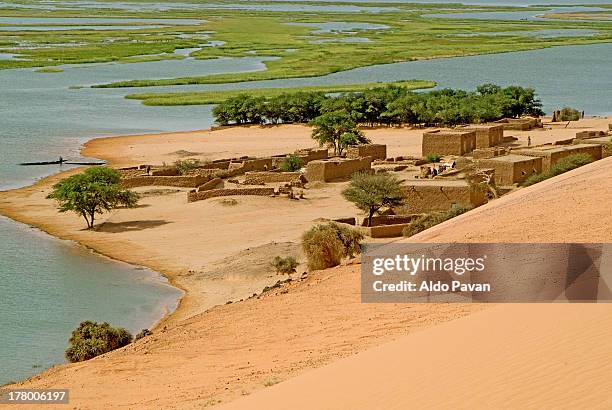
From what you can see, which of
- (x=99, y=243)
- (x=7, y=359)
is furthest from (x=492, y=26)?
(x=7, y=359)

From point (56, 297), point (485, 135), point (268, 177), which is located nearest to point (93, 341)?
point (56, 297)

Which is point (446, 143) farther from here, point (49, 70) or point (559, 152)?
point (49, 70)

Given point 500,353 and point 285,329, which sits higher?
point 500,353

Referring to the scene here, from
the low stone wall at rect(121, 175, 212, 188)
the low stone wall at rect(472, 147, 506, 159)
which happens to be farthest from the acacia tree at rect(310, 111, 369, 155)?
the low stone wall at rect(121, 175, 212, 188)

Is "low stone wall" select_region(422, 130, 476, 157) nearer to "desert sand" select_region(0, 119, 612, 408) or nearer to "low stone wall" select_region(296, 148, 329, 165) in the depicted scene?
"low stone wall" select_region(296, 148, 329, 165)

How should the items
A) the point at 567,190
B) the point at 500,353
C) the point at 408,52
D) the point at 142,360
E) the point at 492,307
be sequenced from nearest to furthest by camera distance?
1. the point at 500,353
2. the point at 492,307
3. the point at 142,360
4. the point at 567,190
5. the point at 408,52

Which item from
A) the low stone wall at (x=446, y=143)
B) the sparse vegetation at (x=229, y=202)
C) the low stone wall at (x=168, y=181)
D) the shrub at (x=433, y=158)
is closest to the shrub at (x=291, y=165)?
the low stone wall at (x=168, y=181)

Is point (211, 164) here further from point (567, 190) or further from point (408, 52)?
point (408, 52)

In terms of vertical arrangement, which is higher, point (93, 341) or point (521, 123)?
point (521, 123)
